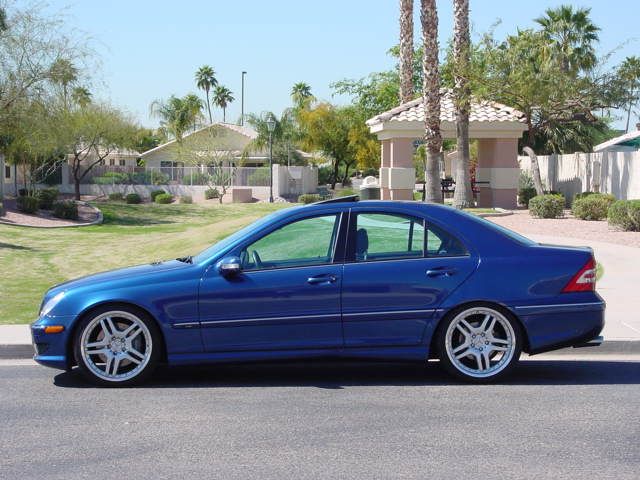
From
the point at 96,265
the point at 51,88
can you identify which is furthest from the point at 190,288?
the point at 51,88

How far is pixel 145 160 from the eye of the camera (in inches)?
3017

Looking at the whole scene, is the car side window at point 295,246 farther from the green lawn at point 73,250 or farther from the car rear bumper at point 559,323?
the green lawn at point 73,250

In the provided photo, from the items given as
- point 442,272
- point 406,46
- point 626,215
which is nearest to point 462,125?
point 406,46

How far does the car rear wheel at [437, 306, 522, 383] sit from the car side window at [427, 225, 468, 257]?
492 mm

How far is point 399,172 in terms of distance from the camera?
107 ft

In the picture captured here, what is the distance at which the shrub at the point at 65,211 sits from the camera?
132ft

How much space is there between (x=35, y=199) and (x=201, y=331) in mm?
33882

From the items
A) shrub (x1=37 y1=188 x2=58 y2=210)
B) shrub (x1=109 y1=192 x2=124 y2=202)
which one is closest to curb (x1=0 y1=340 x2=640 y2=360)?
shrub (x1=37 y1=188 x2=58 y2=210)

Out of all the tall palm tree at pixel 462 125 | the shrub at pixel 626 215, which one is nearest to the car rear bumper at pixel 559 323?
the shrub at pixel 626 215

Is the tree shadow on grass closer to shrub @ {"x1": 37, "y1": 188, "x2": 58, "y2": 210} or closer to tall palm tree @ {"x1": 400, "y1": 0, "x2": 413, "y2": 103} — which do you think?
tall palm tree @ {"x1": 400, "y1": 0, "x2": 413, "y2": 103}

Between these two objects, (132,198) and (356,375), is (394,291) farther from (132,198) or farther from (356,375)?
(132,198)

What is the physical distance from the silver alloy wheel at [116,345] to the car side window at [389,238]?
1923 millimetres

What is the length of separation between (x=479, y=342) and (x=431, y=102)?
2135 centimetres

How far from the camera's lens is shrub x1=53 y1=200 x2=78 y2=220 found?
40.2 meters
